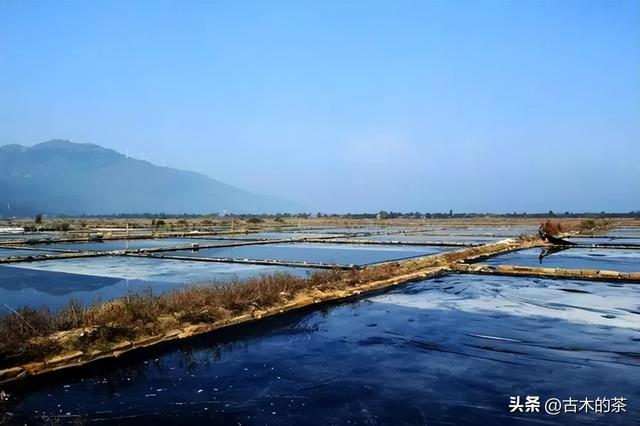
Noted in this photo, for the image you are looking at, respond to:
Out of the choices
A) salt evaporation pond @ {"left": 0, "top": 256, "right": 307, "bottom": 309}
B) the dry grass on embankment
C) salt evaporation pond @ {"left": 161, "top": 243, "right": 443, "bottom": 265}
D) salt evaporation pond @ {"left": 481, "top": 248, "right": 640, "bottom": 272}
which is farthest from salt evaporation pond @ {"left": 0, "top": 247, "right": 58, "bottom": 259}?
salt evaporation pond @ {"left": 481, "top": 248, "right": 640, "bottom": 272}

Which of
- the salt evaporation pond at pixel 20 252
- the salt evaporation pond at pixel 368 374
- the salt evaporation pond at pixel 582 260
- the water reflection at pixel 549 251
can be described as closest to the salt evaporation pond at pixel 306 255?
the salt evaporation pond at pixel 582 260

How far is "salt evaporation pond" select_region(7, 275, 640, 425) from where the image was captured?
4.80 m

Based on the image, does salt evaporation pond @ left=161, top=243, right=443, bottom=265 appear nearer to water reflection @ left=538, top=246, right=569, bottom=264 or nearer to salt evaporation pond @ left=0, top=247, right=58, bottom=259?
water reflection @ left=538, top=246, right=569, bottom=264

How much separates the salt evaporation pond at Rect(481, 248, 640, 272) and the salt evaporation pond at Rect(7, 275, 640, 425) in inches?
317

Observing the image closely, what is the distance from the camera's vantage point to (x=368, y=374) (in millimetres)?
5871

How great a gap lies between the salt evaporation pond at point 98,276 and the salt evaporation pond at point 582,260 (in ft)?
→ 28.4

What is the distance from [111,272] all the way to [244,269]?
3868 mm

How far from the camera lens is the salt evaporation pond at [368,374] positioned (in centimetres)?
480

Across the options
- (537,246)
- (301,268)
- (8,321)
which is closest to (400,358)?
(8,321)

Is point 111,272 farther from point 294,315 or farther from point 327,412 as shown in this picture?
point 327,412

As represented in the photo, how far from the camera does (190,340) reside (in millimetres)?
7395

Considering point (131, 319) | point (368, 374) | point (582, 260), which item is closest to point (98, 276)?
point (131, 319)

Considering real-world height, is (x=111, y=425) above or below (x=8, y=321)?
below

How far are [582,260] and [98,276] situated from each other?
1660 centimetres
